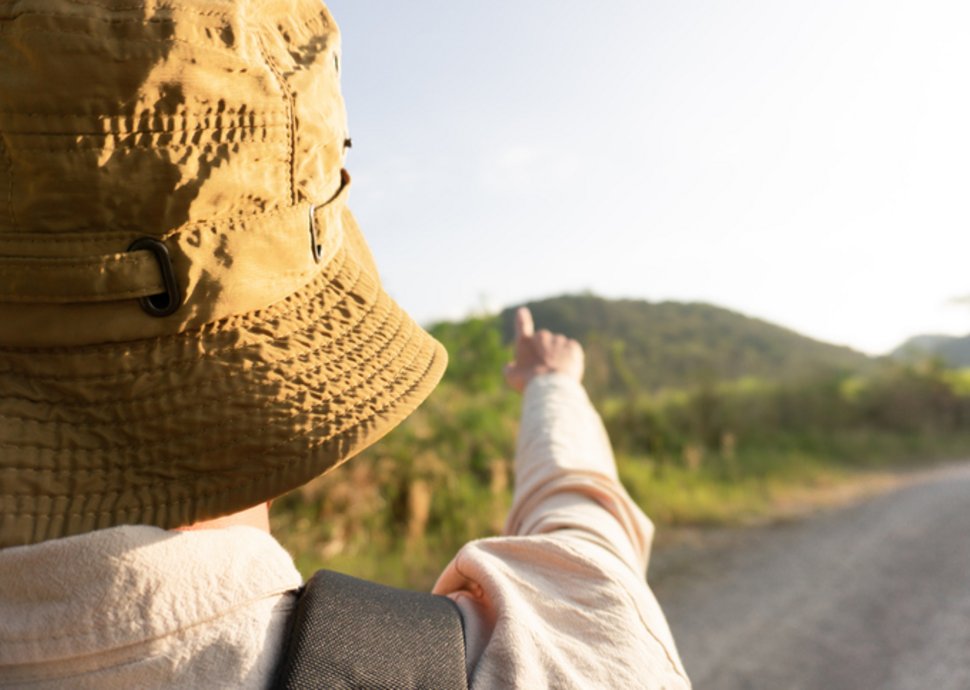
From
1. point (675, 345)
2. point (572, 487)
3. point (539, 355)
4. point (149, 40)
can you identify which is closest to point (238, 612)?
point (149, 40)

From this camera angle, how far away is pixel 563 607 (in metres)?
1.10

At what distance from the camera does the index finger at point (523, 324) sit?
2105 mm

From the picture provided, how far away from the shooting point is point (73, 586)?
2.74 ft

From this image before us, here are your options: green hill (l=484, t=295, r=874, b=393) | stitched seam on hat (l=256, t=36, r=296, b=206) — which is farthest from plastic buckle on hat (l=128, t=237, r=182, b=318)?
green hill (l=484, t=295, r=874, b=393)

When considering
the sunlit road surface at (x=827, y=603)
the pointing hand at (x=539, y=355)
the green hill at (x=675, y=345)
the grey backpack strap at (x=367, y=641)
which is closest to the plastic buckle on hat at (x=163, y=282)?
the grey backpack strap at (x=367, y=641)

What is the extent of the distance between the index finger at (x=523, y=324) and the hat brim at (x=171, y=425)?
3.29ft

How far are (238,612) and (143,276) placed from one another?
1.34 feet

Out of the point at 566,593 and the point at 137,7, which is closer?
the point at 137,7

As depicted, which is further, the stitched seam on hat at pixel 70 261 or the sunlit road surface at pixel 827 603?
the sunlit road surface at pixel 827 603

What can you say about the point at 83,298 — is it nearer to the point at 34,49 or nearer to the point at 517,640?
the point at 34,49

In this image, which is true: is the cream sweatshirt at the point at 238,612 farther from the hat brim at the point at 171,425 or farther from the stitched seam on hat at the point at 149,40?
the stitched seam on hat at the point at 149,40

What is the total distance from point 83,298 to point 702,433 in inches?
585

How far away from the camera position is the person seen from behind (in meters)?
0.86

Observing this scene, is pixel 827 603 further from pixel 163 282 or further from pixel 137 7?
pixel 137 7
